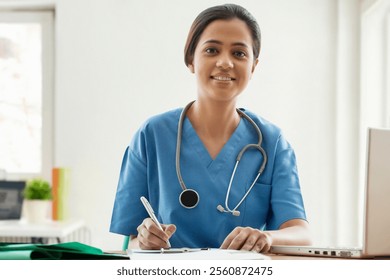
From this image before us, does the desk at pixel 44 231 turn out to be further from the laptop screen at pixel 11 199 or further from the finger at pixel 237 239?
the finger at pixel 237 239

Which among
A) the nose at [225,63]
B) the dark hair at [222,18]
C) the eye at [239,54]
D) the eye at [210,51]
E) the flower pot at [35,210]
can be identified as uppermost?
the dark hair at [222,18]

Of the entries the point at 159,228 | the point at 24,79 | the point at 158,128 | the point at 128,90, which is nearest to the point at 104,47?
the point at 128,90

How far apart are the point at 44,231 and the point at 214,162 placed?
3.42ft

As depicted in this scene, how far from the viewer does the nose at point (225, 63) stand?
1316 mm

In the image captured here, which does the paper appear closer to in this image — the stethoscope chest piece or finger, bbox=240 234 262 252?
finger, bbox=240 234 262 252

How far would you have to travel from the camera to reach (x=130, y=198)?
4.23ft

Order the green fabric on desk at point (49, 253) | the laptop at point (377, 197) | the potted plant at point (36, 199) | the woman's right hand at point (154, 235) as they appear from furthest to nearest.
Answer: the potted plant at point (36, 199) < the woman's right hand at point (154, 235) < the laptop at point (377, 197) < the green fabric on desk at point (49, 253)

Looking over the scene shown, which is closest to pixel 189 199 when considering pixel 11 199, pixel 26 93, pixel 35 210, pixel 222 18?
pixel 222 18

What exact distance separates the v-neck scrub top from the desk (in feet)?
2.99

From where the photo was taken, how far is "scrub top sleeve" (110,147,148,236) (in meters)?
1.28

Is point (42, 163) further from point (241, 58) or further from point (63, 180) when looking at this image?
point (241, 58)

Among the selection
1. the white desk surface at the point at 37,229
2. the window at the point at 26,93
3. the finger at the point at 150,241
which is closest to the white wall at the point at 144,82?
the window at the point at 26,93

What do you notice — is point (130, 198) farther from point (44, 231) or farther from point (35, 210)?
point (35, 210)

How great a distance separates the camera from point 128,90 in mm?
2615
